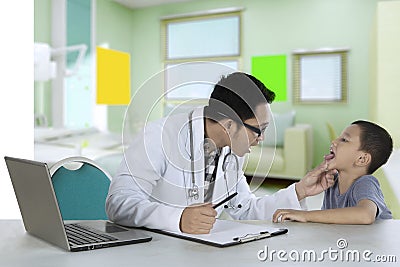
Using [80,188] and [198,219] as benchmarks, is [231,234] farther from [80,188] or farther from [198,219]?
[80,188]

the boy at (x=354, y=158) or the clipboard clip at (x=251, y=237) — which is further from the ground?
the boy at (x=354, y=158)

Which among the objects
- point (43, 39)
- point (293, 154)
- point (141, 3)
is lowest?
point (293, 154)

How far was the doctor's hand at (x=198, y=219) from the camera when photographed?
0.99 meters

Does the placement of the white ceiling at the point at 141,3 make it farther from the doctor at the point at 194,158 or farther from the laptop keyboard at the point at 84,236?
the laptop keyboard at the point at 84,236

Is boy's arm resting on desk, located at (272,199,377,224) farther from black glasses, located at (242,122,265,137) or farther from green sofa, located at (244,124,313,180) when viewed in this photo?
green sofa, located at (244,124,313,180)

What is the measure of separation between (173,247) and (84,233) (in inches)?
8.5

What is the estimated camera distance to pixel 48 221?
92 centimetres

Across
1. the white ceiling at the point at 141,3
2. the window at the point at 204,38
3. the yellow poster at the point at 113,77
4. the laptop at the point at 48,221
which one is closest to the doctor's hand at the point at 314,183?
the laptop at the point at 48,221

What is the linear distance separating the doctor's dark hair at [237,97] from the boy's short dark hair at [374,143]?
0.69 metres

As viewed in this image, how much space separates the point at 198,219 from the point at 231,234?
8 cm

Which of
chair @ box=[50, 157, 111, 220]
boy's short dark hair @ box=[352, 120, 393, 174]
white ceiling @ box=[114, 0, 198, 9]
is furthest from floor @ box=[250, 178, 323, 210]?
chair @ box=[50, 157, 111, 220]

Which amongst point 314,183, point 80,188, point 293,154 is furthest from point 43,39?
point 314,183

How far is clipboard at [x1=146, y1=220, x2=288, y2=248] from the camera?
921mm

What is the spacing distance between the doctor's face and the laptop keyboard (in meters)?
0.33
